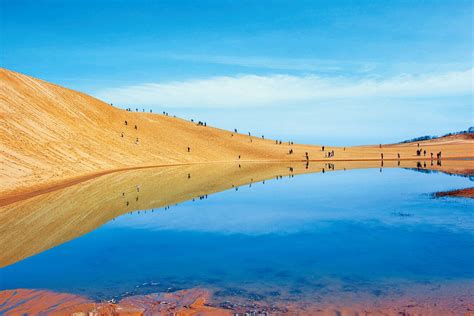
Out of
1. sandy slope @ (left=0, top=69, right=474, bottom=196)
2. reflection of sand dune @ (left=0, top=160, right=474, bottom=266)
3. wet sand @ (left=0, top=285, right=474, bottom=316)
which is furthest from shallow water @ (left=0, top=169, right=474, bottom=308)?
sandy slope @ (left=0, top=69, right=474, bottom=196)

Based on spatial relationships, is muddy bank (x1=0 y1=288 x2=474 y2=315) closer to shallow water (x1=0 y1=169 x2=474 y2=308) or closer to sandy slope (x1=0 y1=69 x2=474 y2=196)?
shallow water (x1=0 y1=169 x2=474 y2=308)

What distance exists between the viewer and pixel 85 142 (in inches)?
2159

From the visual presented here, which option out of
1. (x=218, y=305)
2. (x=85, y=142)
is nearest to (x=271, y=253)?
(x=218, y=305)

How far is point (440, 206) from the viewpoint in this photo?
70.5 feet

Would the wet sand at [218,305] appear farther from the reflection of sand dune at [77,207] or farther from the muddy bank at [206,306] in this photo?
the reflection of sand dune at [77,207]

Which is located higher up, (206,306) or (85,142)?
(85,142)

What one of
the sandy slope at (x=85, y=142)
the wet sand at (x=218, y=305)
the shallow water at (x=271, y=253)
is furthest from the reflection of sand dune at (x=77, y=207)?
the sandy slope at (x=85, y=142)

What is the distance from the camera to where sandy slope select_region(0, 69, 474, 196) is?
38.0m

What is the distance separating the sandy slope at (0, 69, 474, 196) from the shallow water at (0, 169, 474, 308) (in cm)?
1525

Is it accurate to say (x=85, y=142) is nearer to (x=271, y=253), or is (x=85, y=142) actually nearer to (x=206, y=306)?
(x=271, y=253)

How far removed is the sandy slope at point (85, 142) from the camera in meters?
38.0

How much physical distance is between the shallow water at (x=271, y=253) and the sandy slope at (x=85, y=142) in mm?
15249

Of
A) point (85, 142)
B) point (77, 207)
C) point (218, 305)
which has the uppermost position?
point (85, 142)

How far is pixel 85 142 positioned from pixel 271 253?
154 ft
